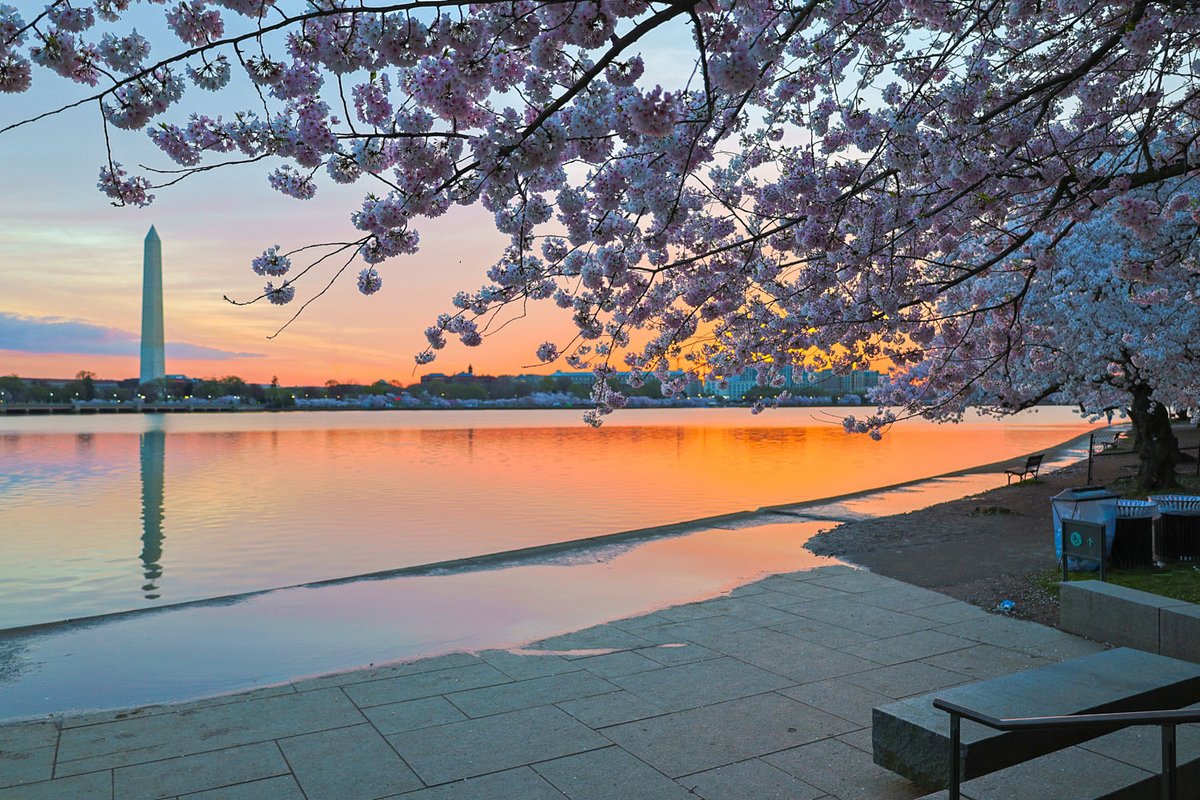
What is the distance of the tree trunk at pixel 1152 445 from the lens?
2073 centimetres

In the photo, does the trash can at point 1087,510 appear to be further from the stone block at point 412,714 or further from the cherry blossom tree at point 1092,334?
the stone block at point 412,714

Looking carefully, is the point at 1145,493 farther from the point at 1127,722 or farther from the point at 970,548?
the point at 1127,722

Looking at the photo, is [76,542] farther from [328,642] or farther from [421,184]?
[421,184]

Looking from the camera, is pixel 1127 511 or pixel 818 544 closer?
pixel 1127 511

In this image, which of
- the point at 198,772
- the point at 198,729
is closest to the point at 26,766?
the point at 198,729

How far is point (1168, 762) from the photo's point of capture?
12.2 ft

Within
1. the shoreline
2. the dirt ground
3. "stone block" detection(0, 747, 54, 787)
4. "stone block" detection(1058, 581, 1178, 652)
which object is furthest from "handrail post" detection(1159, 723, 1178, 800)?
"stone block" detection(0, 747, 54, 787)

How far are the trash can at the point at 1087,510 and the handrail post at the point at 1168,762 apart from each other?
25.7 ft

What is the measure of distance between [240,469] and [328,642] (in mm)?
38151

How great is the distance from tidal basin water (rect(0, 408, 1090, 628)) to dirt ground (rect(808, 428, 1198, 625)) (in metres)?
8.49

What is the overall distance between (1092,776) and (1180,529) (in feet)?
27.4

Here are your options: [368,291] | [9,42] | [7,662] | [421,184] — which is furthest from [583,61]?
[7,662]

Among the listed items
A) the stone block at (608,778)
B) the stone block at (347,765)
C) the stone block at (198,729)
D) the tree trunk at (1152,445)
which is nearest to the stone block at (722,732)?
the stone block at (608,778)

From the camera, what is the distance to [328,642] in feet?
38.0
